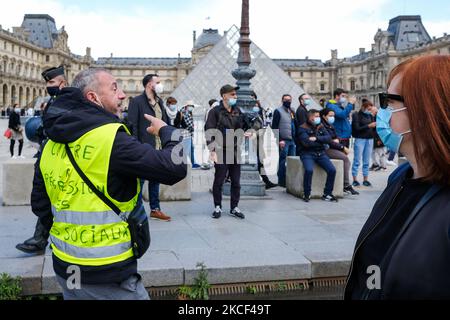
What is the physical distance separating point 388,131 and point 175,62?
98013mm

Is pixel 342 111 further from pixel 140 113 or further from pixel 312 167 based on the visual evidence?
pixel 140 113

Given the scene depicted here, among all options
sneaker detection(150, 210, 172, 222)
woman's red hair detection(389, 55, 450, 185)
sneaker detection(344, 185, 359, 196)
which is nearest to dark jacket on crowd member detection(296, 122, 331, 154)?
sneaker detection(344, 185, 359, 196)

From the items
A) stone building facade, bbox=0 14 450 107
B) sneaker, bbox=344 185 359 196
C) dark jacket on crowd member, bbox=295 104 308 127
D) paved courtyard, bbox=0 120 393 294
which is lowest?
paved courtyard, bbox=0 120 393 294

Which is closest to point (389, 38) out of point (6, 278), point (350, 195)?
point (350, 195)

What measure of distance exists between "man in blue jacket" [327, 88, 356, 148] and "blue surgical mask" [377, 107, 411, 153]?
5.81 meters

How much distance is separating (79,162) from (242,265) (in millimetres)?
2007

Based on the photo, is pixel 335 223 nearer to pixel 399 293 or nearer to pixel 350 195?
pixel 350 195

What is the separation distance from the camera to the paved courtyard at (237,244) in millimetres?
3408

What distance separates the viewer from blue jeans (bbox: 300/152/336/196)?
6477mm

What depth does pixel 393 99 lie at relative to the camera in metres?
1.41

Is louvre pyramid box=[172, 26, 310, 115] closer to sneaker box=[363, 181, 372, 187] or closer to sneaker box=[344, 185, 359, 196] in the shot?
sneaker box=[363, 181, 372, 187]

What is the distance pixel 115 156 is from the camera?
178 cm

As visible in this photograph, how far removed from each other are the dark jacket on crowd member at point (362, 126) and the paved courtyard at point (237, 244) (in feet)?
6.36

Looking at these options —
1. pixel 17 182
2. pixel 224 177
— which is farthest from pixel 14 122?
pixel 224 177
